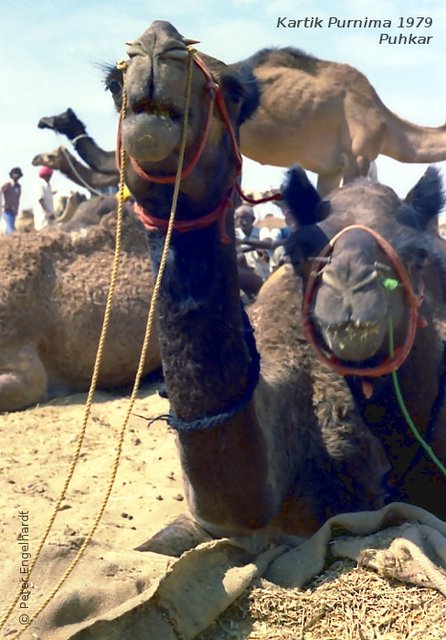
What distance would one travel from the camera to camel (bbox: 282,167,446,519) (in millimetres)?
3211

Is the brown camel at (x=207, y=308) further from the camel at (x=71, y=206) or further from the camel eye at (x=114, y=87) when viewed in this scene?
the camel at (x=71, y=206)

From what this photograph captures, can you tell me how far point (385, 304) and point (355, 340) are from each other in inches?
6.9

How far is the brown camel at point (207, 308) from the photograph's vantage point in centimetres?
281

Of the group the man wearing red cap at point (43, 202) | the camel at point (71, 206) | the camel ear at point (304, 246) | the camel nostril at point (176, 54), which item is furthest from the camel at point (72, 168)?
the camel nostril at point (176, 54)

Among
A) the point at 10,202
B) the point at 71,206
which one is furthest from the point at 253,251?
the point at 10,202

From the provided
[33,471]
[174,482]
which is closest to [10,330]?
[33,471]

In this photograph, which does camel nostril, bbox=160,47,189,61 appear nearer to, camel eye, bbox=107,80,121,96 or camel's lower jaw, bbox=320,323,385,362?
camel eye, bbox=107,80,121,96

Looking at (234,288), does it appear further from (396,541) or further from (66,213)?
(66,213)

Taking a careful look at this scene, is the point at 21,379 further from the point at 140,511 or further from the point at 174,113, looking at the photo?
the point at 174,113

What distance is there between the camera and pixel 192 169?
2994 mm

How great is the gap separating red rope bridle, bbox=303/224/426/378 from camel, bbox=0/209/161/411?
4.13m

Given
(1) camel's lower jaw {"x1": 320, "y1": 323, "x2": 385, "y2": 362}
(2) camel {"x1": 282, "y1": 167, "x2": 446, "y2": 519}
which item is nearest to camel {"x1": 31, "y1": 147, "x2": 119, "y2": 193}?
(2) camel {"x1": 282, "y1": 167, "x2": 446, "y2": 519}

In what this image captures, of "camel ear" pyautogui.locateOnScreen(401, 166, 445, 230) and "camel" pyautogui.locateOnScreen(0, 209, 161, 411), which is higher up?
"camel ear" pyautogui.locateOnScreen(401, 166, 445, 230)

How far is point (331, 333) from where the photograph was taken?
10.5 ft
